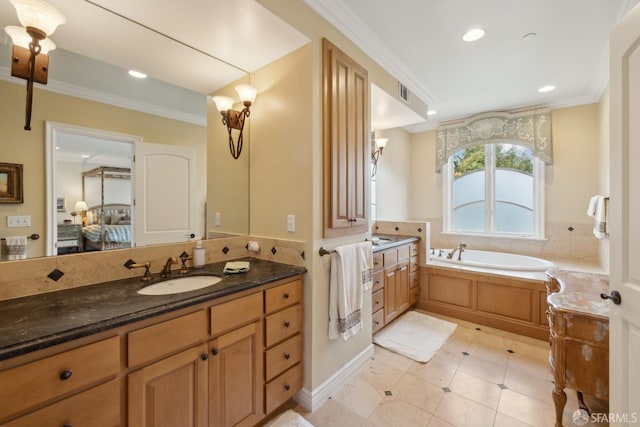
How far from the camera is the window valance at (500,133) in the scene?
360cm

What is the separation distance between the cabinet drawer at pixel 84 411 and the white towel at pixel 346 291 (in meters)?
1.24

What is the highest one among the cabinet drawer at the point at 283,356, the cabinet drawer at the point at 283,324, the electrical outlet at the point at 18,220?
the electrical outlet at the point at 18,220

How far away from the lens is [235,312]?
1375mm

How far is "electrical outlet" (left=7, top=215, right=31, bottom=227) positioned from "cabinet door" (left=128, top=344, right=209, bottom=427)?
3.06 feet

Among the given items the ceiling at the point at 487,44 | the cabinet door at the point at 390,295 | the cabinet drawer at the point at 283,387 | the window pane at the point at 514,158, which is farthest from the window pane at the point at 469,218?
the cabinet drawer at the point at 283,387

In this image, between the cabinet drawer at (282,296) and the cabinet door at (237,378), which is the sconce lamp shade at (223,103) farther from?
the cabinet door at (237,378)

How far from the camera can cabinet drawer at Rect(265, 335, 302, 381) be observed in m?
1.57

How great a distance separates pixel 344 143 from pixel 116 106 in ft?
4.78

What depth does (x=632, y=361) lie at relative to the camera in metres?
1.12

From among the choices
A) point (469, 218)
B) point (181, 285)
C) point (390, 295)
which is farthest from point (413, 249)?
point (181, 285)

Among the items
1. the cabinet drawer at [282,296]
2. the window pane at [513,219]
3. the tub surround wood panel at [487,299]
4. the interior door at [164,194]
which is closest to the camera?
the cabinet drawer at [282,296]

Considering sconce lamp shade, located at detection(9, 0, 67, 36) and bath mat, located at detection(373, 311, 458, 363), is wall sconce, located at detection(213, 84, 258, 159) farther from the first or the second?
bath mat, located at detection(373, 311, 458, 363)

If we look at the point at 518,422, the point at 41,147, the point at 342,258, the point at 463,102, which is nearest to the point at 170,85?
the point at 41,147

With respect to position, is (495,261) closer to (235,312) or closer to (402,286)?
(402,286)
